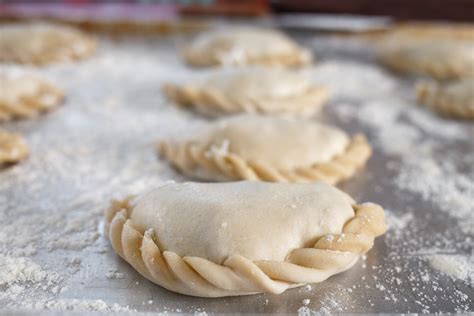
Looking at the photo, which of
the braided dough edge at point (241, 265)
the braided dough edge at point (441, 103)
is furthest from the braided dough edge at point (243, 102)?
the braided dough edge at point (241, 265)

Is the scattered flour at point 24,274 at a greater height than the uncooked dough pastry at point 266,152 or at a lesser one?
lesser

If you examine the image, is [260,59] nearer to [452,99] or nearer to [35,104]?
[452,99]

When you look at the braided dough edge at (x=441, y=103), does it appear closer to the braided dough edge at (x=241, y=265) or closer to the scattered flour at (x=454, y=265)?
the scattered flour at (x=454, y=265)

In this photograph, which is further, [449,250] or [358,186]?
[358,186]

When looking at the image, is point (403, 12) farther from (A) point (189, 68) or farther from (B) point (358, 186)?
(B) point (358, 186)

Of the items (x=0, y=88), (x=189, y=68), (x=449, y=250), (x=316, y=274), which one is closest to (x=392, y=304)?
(x=316, y=274)

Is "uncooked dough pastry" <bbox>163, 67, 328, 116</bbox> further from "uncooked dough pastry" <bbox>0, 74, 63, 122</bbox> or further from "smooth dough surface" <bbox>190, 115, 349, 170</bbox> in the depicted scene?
"uncooked dough pastry" <bbox>0, 74, 63, 122</bbox>
